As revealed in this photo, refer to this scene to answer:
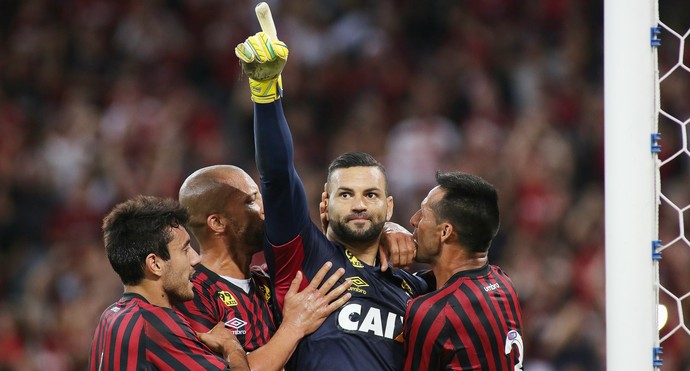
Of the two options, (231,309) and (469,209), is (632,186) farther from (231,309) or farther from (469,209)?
(231,309)

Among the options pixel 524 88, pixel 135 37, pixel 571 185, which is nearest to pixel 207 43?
pixel 135 37

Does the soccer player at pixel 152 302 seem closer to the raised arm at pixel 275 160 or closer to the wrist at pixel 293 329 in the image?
the wrist at pixel 293 329

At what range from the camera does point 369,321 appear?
4570 mm

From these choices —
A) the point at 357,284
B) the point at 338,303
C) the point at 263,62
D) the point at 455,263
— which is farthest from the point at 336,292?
the point at 263,62

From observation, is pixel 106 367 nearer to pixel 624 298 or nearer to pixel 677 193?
pixel 624 298

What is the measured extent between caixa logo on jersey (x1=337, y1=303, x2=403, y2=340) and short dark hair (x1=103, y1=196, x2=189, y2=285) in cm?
90

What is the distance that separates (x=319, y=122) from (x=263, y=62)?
247 inches

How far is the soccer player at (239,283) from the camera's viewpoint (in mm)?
4457

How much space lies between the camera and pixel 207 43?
1102cm

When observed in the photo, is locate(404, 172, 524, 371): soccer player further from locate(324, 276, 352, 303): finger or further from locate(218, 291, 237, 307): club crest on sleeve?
locate(218, 291, 237, 307): club crest on sleeve

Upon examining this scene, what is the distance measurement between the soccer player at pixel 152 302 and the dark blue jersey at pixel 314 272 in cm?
40

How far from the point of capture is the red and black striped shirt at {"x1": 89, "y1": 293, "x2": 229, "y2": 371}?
3.92 meters

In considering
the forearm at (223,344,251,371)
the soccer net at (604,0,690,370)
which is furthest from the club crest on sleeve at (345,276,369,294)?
the soccer net at (604,0,690,370)

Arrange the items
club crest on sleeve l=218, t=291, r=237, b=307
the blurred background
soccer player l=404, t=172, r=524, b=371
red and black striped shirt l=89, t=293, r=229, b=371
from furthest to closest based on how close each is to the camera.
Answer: the blurred background < club crest on sleeve l=218, t=291, r=237, b=307 < soccer player l=404, t=172, r=524, b=371 < red and black striped shirt l=89, t=293, r=229, b=371
